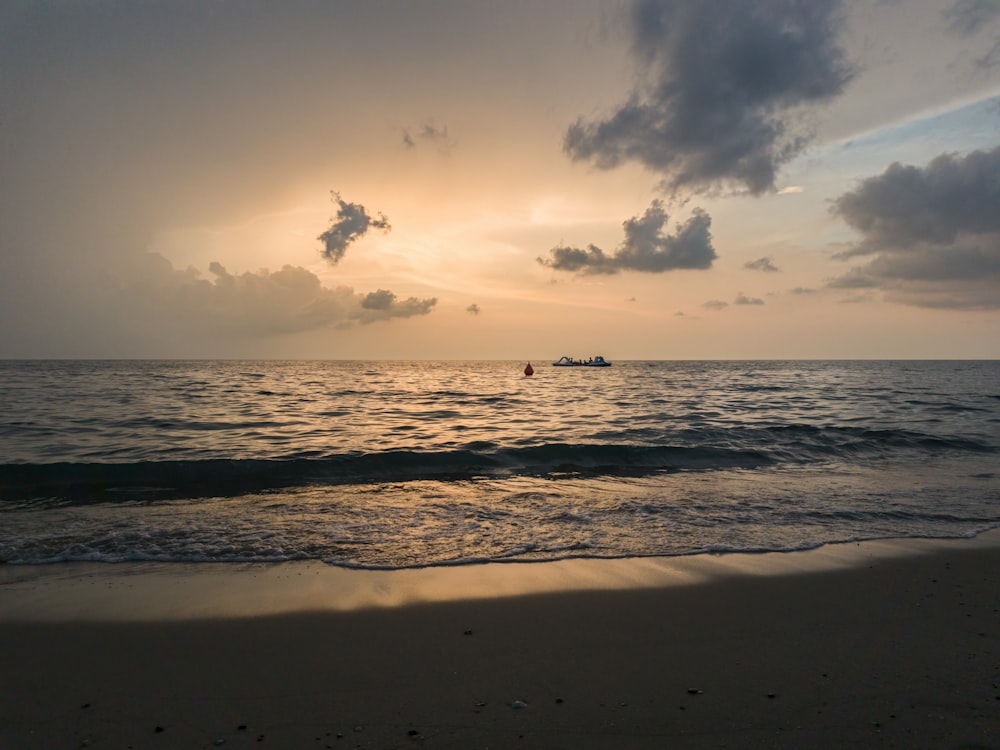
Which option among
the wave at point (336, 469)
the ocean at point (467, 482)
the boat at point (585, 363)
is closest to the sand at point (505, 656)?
the ocean at point (467, 482)

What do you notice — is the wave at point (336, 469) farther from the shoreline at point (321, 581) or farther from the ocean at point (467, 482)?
the shoreline at point (321, 581)

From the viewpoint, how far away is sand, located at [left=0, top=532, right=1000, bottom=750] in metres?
3.76

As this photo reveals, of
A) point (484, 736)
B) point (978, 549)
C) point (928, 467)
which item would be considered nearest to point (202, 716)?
point (484, 736)

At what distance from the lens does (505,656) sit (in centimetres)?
479

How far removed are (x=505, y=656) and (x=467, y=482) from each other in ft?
29.0

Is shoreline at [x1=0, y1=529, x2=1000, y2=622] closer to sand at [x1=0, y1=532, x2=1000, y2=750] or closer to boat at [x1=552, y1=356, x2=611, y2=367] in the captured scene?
sand at [x1=0, y1=532, x2=1000, y2=750]

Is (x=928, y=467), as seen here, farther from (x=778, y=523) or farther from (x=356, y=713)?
(x=356, y=713)

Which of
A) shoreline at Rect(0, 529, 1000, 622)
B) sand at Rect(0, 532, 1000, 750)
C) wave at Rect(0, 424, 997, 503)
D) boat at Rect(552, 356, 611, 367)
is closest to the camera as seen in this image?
sand at Rect(0, 532, 1000, 750)

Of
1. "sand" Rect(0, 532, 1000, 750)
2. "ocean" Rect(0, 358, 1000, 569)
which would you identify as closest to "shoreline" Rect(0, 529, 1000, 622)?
"sand" Rect(0, 532, 1000, 750)

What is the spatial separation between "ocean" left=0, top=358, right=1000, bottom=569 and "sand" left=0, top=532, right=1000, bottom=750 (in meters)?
1.07

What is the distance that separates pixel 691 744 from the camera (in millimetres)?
3586

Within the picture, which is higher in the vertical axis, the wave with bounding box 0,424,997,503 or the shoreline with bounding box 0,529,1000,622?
the shoreline with bounding box 0,529,1000,622

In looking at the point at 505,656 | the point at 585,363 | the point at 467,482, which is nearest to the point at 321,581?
the point at 505,656

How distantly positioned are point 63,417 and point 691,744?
26.0 metres
